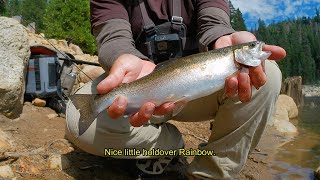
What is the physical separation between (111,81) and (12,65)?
8.90 feet

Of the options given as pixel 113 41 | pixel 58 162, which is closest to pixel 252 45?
pixel 113 41

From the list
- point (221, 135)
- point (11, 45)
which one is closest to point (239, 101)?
point (221, 135)

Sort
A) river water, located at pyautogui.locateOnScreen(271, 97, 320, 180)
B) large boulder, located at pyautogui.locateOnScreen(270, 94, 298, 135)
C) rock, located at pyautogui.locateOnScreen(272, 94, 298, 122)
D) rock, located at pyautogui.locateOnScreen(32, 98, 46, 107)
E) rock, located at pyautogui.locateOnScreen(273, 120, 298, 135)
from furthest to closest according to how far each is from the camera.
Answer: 1. rock, located at pyautogui.locateOnScreen(272, 94, 298, 122)
2. large boulder, located at pyautogui.locateOnScreen(270, 94, 298, 135)
3. rock, located at pyautogui.locateOnScreen(273, 120, 298, 135)
4. rock, located at pyautogui.locateOnScreen(32, 98, 46, 107)
5. river water, located at pyautogui.locateOnScreen(271, 97, 320, 180)

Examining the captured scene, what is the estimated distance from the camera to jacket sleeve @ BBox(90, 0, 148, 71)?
2760mm

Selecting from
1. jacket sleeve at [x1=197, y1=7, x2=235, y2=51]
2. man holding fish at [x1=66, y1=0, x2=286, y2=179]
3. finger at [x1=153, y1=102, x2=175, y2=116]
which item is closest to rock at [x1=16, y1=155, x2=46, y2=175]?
man holding fish at [x1=66, y1=0, x2=286, y2=179]

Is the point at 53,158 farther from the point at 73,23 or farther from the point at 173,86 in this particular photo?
the point at 73,23

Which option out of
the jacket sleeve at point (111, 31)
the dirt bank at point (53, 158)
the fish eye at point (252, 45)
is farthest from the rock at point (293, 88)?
the fish eye at point (252, 45)

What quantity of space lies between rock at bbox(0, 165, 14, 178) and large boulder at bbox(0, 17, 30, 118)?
5.32 feet

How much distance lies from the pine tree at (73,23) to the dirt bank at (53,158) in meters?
19.5

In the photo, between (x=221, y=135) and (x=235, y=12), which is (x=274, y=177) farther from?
(x=235, y=12)

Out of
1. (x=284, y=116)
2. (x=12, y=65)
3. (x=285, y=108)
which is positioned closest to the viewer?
(x=12, y=65)

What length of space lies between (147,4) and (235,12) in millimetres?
89881

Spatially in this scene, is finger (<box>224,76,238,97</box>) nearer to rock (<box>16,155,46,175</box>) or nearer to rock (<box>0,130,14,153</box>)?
rock (<box>16,155,46,175</box>)

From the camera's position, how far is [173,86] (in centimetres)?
230
